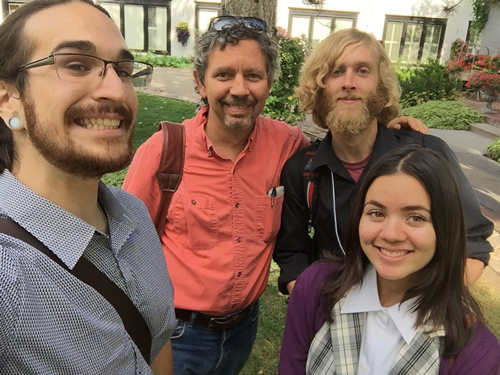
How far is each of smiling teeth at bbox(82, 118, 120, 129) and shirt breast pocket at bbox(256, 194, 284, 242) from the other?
1089mm

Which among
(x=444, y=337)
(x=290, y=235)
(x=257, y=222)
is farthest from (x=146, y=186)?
(x=444, y=337)

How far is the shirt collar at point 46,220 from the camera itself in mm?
1211

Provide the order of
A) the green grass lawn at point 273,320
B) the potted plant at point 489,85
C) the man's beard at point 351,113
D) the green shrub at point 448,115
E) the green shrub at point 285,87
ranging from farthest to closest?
the potted plant at point 489,85 → the green shrub at point 448,115 → the green shrub at point 285,87 → the green grass lawn at point 273,320 → the man's beard at point 351,113

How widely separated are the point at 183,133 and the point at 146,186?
1.09 feet

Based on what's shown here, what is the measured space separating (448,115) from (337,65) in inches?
398

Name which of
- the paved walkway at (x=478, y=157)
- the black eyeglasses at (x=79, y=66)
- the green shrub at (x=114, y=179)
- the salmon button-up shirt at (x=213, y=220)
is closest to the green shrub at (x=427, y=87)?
the paved walkway at (x=478, y=157)

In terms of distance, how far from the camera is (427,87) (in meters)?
13.7

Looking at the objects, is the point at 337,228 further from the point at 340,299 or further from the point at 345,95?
the point at 345,95

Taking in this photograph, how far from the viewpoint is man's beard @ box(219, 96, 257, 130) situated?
2301 mm

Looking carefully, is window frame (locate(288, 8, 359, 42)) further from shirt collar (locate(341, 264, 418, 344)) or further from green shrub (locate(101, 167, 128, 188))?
shirt collar (locate(341, 264, 418, 344))

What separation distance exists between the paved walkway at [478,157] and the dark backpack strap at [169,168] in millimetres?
3678

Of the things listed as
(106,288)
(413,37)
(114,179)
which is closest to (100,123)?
(106,288)

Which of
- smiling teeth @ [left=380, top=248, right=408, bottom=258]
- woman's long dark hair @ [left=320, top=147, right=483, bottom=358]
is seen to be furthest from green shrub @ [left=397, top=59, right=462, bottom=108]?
smiling teeth @ [left=380, top=248, right=408, bottom=258]

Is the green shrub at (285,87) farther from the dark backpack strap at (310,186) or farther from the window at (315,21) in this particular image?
the window at (315,21)
